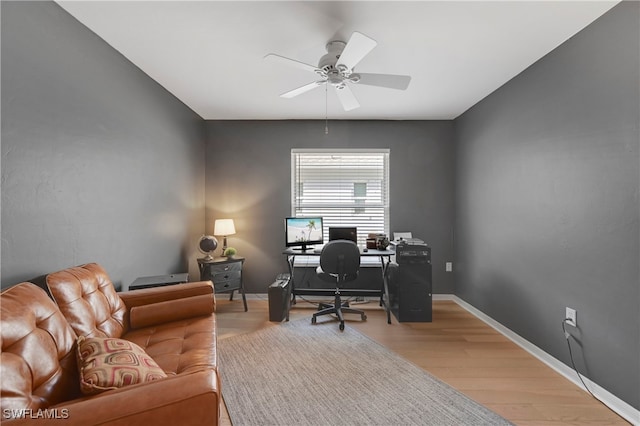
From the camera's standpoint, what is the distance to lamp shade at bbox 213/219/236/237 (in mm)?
3658

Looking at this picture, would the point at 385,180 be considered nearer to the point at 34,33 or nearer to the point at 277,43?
the point at 277,43

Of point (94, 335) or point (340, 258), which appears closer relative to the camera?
point (94, 335)

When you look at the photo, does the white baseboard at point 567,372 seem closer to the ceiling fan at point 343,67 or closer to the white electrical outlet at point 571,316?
the white electrical outlet at point 571,316

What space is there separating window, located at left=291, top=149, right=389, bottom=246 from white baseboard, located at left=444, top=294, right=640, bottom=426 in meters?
1.71

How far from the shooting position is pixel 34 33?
162 centimetres

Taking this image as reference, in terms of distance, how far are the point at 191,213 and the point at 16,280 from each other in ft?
6.85

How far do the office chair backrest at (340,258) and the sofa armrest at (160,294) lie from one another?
3.98ft

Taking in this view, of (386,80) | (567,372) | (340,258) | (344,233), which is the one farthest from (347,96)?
(567,372)

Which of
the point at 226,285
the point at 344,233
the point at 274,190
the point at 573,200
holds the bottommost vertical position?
the point at 226,285

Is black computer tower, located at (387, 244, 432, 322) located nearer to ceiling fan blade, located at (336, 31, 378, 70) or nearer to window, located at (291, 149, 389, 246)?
window, located at (291, 149, 389, 246)

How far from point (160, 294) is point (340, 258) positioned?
5.47ft

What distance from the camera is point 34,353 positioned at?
113 centimetres

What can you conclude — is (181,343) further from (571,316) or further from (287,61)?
(571,316)

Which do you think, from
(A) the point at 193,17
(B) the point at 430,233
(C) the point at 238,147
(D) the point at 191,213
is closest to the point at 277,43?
(A) the point at 193,17
